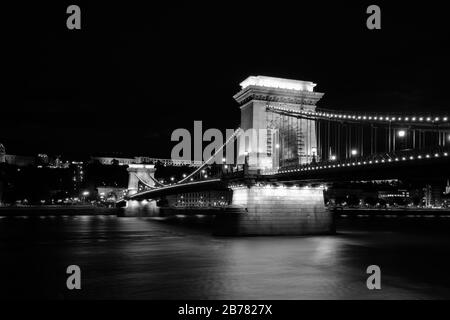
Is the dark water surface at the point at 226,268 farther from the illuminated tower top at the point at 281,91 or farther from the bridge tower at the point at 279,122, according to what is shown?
the illuminated tower top at the point at 281,91

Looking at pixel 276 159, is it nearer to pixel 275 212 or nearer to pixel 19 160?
pixel 275 212

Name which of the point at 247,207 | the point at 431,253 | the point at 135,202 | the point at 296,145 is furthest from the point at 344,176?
the point at 135,202

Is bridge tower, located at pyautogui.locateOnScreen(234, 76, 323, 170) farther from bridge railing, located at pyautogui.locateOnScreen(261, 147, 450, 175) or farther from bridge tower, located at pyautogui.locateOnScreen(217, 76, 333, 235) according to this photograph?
bridge railing, located at pyautogui.locateOnScreen(261, 147, 450, 175)

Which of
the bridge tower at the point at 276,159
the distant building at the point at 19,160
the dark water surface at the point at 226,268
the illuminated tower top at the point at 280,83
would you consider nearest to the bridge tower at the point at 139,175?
the bridge tower at the point at 276,159

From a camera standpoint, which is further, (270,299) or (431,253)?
(431,253)

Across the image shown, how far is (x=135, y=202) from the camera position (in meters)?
87.8

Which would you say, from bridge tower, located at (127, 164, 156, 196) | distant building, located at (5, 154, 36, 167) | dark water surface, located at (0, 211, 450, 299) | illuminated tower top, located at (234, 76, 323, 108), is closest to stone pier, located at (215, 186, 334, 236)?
dark water surface, located at (0, 211, 450, 299)

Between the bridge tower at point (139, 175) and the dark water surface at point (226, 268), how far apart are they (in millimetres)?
57564

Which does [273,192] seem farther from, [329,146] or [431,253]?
[431,253]

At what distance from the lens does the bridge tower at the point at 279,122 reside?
41.3 meters

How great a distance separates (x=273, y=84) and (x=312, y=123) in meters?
4.31

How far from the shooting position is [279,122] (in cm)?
4219

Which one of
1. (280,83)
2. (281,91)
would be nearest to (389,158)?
(281,91)

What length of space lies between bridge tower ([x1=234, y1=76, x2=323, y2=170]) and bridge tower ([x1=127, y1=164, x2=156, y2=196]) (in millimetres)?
54357
